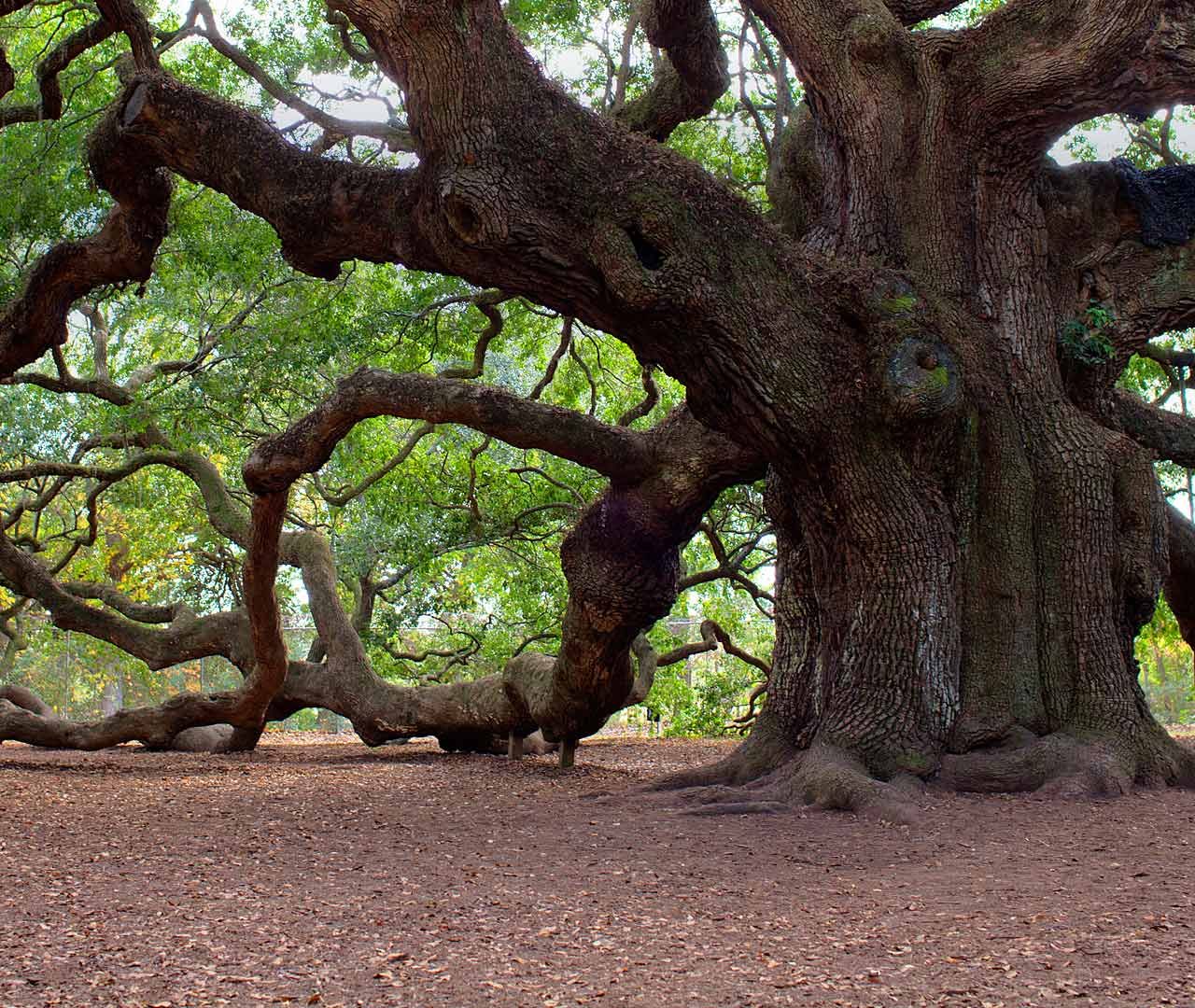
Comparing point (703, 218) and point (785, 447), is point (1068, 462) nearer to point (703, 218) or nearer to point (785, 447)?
point (785, 447)

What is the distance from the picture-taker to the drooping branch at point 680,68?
707cm

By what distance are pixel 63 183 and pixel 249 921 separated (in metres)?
7.65

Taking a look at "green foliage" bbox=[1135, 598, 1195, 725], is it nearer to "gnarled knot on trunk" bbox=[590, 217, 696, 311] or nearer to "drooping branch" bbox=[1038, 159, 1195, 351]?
"drooping branch" bbox=[1038, 159, 1195, 351]

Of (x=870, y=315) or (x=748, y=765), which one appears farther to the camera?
(x=748, y=765)

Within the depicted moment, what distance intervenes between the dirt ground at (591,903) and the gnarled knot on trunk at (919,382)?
1842 mm

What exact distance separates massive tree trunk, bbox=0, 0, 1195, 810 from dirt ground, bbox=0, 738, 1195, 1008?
710mm

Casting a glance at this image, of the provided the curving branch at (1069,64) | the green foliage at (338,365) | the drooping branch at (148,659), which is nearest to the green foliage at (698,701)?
the green foliage at (338,365)

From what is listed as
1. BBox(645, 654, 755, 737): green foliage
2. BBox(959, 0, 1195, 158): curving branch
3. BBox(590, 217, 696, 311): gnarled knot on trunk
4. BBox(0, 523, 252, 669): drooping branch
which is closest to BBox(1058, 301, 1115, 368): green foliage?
BBox(959, 0, 1195, 158): curving branch

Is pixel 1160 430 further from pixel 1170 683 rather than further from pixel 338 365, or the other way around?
pixel 1170 683

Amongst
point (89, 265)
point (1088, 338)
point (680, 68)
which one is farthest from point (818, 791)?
point (89, 265)

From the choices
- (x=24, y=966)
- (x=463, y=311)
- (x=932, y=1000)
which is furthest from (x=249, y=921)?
(x=463, y=311)

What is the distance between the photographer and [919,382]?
5.62 m

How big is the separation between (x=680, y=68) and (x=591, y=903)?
18.9 feet

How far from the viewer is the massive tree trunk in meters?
5.61
